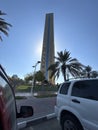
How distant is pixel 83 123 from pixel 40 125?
12.0ft

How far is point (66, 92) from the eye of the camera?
679 cm

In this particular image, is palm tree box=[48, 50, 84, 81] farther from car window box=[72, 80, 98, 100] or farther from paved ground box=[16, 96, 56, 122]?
car window box=[72, 80, 98, 100]

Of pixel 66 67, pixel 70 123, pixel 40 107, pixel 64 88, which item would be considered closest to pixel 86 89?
pixel 70 123

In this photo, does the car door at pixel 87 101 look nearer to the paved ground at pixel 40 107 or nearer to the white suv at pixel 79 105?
the white suv at pixel 79 105

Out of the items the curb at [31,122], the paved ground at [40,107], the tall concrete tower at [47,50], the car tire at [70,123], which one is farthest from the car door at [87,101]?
the tall concrete tower at [47,50]

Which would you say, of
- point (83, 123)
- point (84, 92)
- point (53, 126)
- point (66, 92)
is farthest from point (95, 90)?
point (53, 126)

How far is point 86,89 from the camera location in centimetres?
581

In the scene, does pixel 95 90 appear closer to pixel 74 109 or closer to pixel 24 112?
pixel 74 109

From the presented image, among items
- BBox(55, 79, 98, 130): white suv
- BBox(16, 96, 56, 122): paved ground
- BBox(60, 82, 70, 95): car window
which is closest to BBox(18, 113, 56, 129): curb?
BBox(16, 96, 56, 122): paved ground

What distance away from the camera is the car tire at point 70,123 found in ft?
19.7

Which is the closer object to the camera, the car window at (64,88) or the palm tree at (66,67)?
the car window at (64,88)

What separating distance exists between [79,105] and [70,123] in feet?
2.45

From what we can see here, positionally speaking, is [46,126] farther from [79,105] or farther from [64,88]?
[79,105]

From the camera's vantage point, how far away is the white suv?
17.6ft
